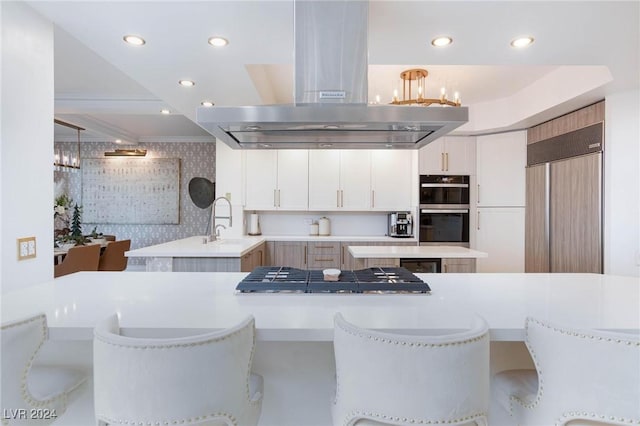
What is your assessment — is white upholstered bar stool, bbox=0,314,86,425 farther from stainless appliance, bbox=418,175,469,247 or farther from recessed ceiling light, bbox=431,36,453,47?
stainless appliance, bbox=418,175,469,247

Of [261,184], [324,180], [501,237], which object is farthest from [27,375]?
[501,237]

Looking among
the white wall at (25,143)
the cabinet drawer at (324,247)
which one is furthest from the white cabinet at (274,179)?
the white wall at (25,143)

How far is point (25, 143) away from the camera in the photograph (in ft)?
5.38

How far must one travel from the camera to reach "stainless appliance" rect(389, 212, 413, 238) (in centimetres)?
453

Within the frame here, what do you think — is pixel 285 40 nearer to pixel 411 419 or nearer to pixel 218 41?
pixel 218 41

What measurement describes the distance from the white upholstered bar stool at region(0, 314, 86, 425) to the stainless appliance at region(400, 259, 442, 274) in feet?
8.71

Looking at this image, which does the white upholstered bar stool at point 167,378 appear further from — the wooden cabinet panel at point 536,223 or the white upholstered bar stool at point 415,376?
the wooden cabinet panel at point 536,223

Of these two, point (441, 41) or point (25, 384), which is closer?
point (25, 384)

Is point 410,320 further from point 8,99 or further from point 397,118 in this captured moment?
point 8,99

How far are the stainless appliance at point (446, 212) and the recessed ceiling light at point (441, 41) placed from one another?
251 centimetres

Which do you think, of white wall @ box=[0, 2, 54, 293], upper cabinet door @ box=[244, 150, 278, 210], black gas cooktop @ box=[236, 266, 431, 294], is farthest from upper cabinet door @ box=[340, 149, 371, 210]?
white wall @ box=[0, 2, 54, 293]

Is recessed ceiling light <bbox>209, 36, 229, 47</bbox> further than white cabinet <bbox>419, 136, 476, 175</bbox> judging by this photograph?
No

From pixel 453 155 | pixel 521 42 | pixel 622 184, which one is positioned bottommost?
pixel 622 184

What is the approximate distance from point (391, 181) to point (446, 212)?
816 mm
